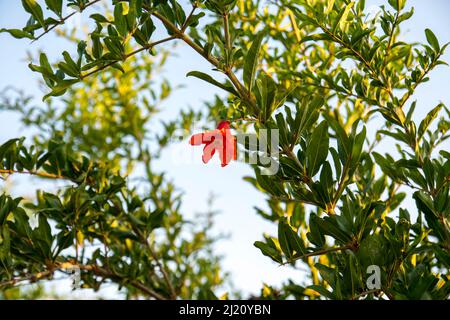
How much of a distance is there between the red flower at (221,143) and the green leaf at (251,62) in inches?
4.5

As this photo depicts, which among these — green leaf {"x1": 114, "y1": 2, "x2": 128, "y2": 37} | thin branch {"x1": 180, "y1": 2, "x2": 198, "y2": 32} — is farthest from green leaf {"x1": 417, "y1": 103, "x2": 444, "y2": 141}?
green leaf {"x1": 114, "y1": 2, "x2": 128, "y2": 37}

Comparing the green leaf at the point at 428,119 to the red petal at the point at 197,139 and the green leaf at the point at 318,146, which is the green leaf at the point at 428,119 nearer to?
the green leaf at the point at 318,146

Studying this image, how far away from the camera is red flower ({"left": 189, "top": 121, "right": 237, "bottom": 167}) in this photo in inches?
38.3

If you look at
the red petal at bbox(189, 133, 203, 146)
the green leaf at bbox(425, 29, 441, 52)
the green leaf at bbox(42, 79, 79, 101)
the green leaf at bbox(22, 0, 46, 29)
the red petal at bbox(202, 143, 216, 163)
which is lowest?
the red petal at bbox(202, 143, 216, 163)

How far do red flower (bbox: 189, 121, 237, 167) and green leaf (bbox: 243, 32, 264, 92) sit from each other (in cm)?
11

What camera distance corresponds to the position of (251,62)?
86cm

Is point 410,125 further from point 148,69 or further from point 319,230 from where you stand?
point 148,69

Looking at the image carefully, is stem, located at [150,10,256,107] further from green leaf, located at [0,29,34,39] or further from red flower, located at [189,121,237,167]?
green leaf, located at [0,29,34,39]

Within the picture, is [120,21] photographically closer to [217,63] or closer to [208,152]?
[217,63]

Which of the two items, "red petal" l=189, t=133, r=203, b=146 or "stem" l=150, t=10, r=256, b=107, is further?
"red petal" l=189, t=133, r=203, b=146

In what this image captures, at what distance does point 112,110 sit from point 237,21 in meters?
0.96

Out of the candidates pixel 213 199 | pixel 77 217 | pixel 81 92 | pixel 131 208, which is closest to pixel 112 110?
pixel 81 92

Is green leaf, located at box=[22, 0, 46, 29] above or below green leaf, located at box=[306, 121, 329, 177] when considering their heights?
above
